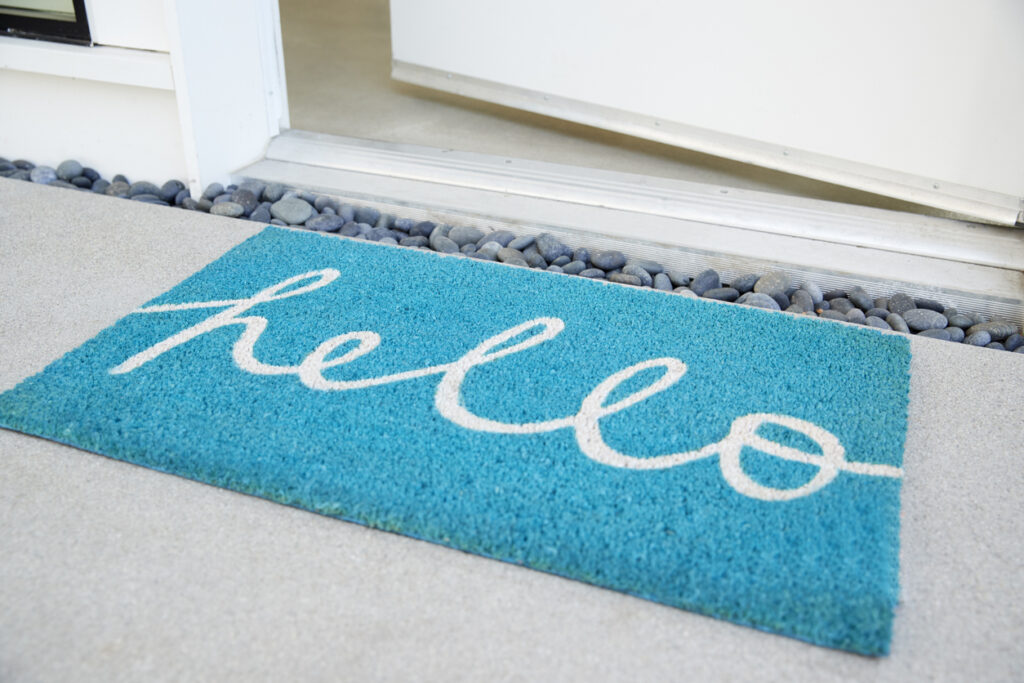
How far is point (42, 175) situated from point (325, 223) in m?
0.90

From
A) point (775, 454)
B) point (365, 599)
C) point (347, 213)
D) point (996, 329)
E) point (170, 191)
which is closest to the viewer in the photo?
point (365, 599)

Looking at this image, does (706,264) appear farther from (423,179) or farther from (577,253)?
(423,179)

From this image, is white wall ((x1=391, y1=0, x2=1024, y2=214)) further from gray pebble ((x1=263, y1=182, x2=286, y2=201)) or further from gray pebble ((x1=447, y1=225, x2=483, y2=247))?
gray pebble ((x1=263, y1=182, x2=286, y2=201))

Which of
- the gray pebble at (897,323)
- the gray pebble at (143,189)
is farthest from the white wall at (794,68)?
the gray pebble at (143,189)

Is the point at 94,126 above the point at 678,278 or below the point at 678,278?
above

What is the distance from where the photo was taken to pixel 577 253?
199 cm

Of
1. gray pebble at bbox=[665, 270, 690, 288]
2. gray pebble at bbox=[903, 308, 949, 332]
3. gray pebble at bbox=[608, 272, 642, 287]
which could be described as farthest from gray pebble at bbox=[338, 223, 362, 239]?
gray pebble at bbox=[903, 308, 949, 332]

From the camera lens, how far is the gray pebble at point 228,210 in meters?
2.11

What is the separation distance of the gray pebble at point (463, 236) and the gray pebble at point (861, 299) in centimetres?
88

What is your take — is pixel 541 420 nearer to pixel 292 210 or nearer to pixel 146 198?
pixel 292 210

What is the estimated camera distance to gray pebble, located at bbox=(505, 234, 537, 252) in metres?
2.00

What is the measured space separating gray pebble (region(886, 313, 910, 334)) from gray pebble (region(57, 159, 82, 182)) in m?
2.15

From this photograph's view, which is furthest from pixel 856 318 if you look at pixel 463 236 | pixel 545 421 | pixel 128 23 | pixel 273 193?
pixel 128 23

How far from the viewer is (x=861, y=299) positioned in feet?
5.93
